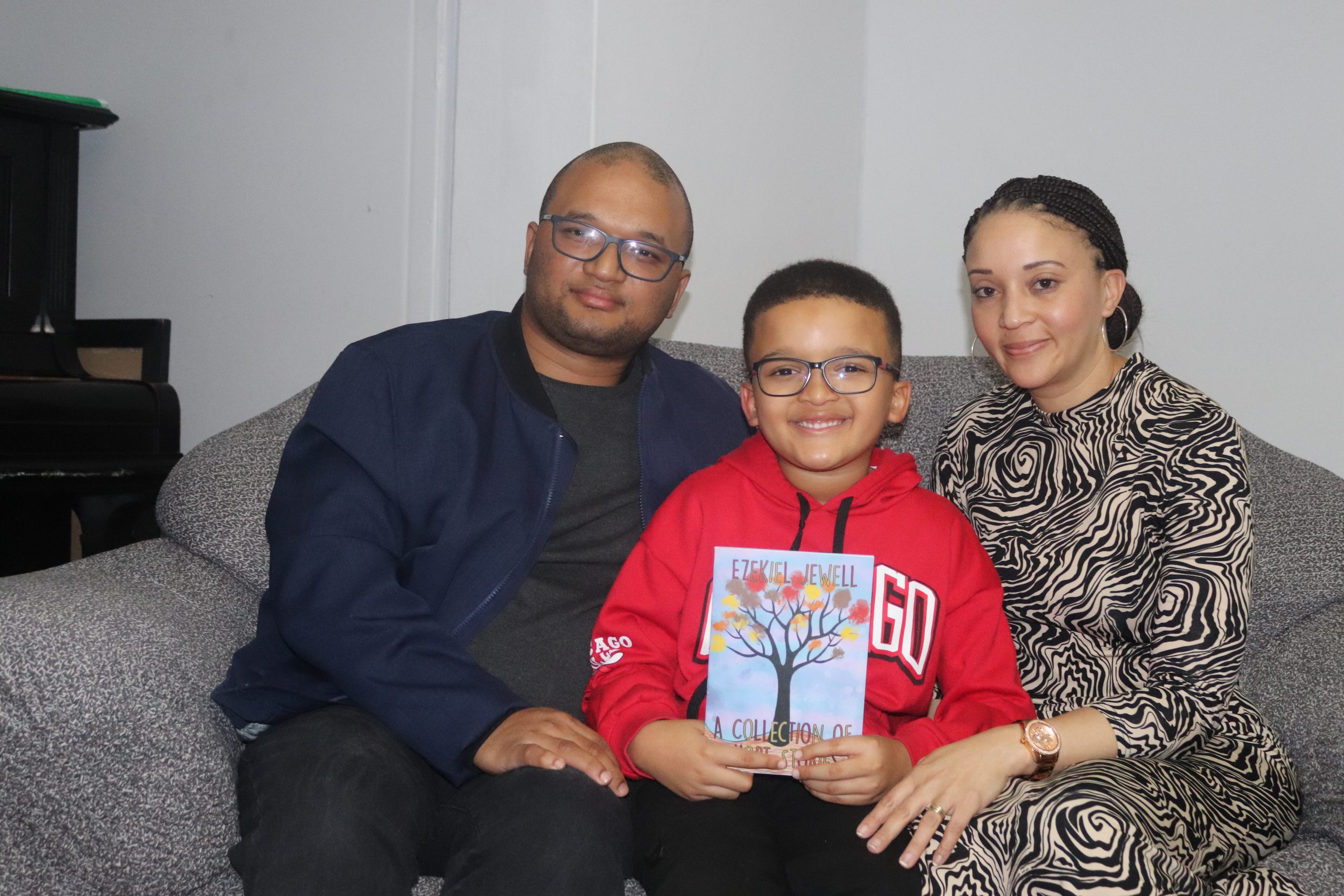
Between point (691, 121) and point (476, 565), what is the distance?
4.87ft

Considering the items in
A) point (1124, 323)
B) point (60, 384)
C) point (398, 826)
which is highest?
point (1124, 323)

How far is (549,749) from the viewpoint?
1.42 metres

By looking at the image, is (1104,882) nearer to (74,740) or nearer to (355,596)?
(355,596)

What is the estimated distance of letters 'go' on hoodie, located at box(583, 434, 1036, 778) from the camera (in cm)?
152

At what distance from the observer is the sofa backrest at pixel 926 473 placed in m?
1.90

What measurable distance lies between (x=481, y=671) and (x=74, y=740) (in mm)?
517

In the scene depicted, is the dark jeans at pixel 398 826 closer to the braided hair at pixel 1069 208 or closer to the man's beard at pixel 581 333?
the man's beard at pixel 581 333

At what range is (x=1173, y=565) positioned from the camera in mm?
1581

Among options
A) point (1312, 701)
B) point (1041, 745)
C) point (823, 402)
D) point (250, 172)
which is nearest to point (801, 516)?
point (823, 402)

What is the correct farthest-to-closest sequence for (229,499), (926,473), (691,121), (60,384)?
(691,121) < (60,384) < (926,473) < (229,499)

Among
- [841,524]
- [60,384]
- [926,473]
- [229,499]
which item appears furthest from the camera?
[60,384]

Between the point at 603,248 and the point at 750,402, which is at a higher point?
the point at 603,248

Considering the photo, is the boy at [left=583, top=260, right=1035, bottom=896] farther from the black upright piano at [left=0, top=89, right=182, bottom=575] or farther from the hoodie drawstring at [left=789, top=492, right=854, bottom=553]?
the black upright piano at [left=0, top=89, right=182, bottom=575]

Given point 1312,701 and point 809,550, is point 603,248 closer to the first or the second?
point 809,550
